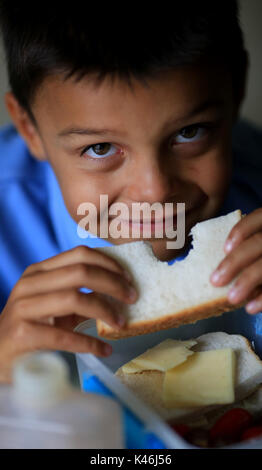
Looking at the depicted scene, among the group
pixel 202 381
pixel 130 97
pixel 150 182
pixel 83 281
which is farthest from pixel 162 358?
pixel 130 97

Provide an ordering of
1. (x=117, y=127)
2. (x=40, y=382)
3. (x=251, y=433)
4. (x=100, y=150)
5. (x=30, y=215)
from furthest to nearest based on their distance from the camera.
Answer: (x=30, y=215), (x=100, y=150), (x=117, y=127), (x=251, y=433), (x=40, y=382)

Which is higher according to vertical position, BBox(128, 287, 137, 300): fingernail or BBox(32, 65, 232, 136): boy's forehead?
BBox(32, 65, 232, 136): boy's forehead

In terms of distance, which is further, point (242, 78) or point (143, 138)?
point (242, 78)

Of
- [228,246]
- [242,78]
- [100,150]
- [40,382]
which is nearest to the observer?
[40,382]

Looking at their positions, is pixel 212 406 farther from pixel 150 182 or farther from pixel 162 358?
pixel 150 182

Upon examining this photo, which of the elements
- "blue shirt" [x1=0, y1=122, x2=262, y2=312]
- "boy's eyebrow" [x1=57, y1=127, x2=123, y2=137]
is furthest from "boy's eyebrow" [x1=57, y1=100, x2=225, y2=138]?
"blue shirt" [x1=0, y1=122, x2=262, y2=312]

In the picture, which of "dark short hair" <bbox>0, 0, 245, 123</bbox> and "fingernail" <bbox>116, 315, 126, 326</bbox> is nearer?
"fingernail" <bbox>116, 315, 126, 326</bbox>

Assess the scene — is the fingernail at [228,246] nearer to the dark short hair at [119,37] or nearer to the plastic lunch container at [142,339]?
the plastic lunch container at [142,339]

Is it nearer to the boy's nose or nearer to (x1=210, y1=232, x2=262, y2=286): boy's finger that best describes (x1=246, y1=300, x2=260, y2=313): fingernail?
(x1=210, y1=232, x2=262, y2=286): boy's finger
